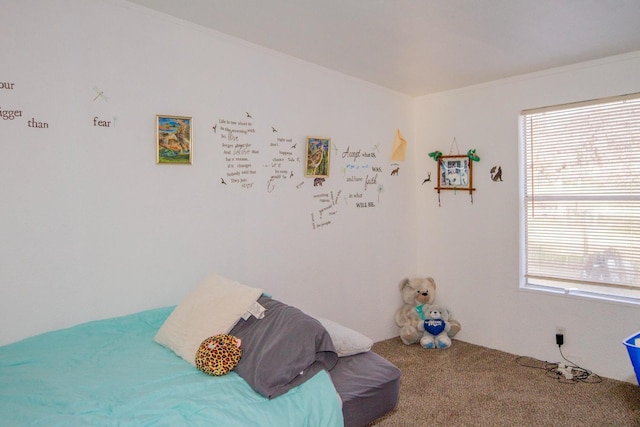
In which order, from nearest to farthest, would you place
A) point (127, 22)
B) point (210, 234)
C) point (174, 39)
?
point (127, 22) < point (174, 39) < point (210, 234)

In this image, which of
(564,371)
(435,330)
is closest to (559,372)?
(564,371)

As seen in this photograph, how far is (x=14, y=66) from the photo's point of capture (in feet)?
6.66

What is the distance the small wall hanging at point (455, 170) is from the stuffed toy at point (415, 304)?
80cm

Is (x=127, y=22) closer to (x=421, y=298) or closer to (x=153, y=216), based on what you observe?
(x=153, y=216)

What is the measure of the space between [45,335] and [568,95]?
382cm

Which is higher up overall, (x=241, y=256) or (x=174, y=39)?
(x=174, y=39)

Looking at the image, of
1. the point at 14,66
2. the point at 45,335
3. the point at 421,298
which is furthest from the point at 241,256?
the point at 421,298

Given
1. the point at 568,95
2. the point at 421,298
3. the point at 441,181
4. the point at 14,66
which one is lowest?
the point at 421,298

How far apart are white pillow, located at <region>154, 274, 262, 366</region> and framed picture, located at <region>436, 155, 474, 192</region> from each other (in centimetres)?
244

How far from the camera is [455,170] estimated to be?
3887mm

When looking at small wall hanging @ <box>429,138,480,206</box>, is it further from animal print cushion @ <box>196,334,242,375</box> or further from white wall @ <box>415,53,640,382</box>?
animal print cushion @ <box>196,334,242,375</box>

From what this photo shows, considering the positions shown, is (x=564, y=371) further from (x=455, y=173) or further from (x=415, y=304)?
(x=455, y=173)

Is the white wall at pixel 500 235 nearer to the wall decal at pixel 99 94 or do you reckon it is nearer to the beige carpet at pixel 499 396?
the beige carpet at pixel 499 396

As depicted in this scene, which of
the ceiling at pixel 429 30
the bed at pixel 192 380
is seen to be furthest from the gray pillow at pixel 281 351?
the ceiling at pixel 429 30
